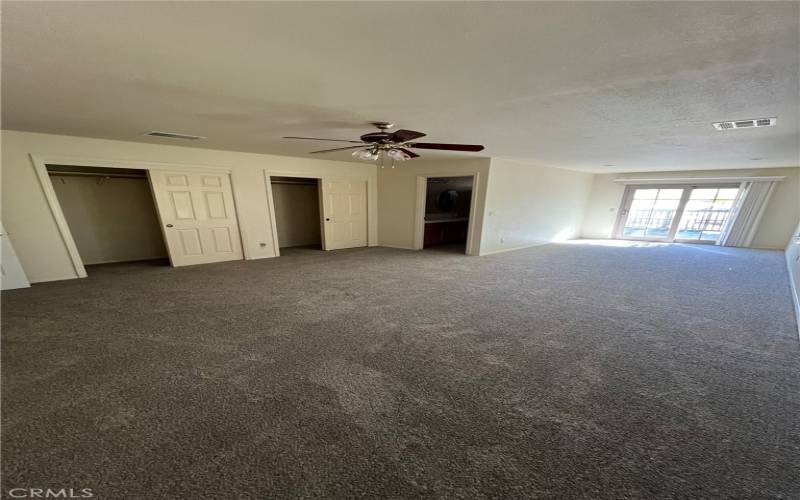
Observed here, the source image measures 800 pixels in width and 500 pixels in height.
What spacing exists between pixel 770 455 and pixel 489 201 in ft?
15.1

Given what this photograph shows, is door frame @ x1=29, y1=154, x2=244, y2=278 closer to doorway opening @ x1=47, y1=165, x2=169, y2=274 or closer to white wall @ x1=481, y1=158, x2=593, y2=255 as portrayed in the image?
doorway opening @ x1=47, y1=165, x2=169, y2=274

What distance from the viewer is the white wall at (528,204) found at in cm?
561

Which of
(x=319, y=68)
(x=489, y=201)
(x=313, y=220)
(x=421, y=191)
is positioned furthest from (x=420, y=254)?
(x=319, y=68)

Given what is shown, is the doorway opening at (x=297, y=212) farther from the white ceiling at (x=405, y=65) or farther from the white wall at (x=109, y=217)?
the white ceiling at (x=405, y=65)

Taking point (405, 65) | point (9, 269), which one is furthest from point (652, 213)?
point (9, 269)

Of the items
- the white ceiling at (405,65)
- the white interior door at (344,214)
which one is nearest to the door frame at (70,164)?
the white ceiling at (405,65)

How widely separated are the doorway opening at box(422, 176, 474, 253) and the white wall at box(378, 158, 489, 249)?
572mm

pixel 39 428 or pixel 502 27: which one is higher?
pixel 502 27

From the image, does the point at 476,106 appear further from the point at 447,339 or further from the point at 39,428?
the point at 39,428

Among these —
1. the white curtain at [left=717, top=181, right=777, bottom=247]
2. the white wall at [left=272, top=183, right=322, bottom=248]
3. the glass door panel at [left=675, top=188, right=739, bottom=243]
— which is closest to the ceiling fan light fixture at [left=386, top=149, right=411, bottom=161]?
the white wall at [left=272, top=183, right=322, bottom=248]

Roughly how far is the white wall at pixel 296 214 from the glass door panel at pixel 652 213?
9553 millimetres

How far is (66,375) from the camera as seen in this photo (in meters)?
1.89

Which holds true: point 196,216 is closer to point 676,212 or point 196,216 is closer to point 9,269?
point 9,269

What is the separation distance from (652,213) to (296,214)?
1039 centimetres
